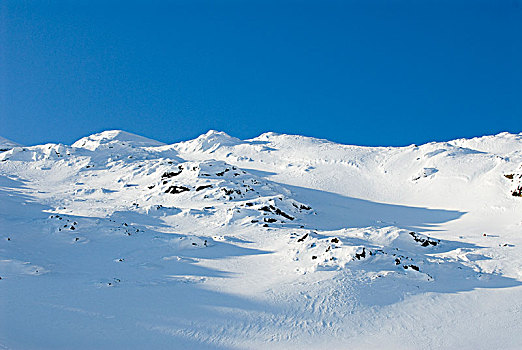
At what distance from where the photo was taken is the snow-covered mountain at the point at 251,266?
475 inches

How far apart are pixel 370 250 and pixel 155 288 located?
9.58 metres

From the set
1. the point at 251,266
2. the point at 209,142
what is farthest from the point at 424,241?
the point at 209,142

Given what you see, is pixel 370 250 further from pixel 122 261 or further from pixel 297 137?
pixel 297 137

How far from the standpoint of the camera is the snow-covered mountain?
1207 cm

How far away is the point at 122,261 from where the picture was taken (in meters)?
18.1

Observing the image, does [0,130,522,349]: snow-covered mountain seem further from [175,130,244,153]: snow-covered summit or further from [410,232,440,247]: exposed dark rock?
[175,130,244,153]: snow-covered summit

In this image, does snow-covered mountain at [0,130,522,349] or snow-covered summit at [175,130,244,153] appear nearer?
snow-covered mountain at [0,130,522,349]

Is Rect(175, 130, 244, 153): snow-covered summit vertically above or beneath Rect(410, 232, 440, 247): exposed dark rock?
above

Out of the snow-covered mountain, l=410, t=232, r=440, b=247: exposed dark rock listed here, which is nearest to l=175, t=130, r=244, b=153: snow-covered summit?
the snow-covered mountain

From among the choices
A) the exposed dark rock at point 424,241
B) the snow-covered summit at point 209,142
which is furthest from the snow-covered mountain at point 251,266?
the snow-covered summit at point 209,142

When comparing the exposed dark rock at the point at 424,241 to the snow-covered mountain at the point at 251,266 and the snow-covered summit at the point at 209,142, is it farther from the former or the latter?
the snow-covered summit at the point at 209,142

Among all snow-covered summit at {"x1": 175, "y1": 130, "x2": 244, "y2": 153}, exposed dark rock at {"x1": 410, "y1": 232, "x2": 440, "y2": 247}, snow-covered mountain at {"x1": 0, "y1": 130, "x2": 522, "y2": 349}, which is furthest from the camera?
snow-covered summit at {"x1": 175, "y1": 130, "x2": 244, "y2": 153}

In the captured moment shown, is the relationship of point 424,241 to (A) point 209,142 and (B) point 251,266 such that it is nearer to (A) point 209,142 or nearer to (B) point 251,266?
(B) point 251,266

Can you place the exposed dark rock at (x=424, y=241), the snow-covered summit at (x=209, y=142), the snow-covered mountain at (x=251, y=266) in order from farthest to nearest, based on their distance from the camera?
the snow-covered summit at (x=209, y=142) → the exposed dark rock at (x=424, y=241) → the snow-covered mountain at (x=251, y=266)
